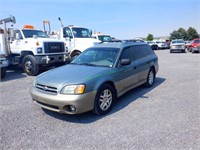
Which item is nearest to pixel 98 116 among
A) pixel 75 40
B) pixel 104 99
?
pixel 104 99

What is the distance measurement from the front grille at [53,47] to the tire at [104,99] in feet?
17.9

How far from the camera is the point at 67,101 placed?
3.48 meters

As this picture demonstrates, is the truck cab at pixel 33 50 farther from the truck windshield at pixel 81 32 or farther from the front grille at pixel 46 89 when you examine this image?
the front grille at pixel 46 89

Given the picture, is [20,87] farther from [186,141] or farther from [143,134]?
[186,141]

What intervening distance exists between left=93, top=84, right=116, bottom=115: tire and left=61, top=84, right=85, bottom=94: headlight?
16.9 inches

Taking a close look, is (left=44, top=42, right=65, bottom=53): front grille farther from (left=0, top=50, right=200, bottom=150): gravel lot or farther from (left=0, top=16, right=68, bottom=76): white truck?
(left=0, top=50, right=200, bottom=150): gravel lot

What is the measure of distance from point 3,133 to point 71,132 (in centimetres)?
127

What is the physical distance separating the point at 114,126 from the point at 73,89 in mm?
1093

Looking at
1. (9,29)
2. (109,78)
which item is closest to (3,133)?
(109,78)

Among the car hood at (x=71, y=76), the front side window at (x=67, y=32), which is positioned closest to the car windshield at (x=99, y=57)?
the car hood at (x=71, y=76)

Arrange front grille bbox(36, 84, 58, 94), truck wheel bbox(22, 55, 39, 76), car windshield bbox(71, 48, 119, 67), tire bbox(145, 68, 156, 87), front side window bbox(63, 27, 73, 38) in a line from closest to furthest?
1. front grille bbox(36, 84, 58, 94)
2. car windshield bbox(71, 48, 119, 67)
3. tire bbox(145, 68, 156, 87)
4. truck wheel bbox(22, 55, 39, 76)
5. front side window bbox(63, 27, 73, 38)

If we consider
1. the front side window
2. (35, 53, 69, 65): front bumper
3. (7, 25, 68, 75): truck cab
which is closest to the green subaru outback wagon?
(35, 53, 69, 65): front bumper

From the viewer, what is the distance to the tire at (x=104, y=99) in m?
3.86

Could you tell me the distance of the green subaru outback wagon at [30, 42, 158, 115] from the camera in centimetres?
356
